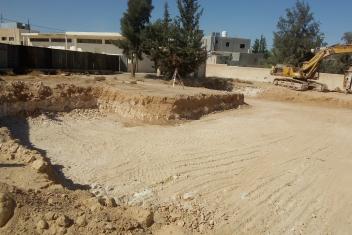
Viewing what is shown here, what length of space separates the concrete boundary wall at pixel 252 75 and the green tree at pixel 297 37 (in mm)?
4035

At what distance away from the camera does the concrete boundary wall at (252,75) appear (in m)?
25.6

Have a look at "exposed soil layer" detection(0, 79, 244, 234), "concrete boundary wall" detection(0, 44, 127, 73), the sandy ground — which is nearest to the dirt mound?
"exposed soil layer" detection(0, 79, 244, 234)

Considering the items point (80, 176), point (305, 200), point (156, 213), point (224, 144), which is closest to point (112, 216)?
point (156, 213)

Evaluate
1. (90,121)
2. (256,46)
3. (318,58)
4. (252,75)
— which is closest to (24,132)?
(90,121)

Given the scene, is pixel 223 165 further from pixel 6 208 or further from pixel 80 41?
pixel 80 41

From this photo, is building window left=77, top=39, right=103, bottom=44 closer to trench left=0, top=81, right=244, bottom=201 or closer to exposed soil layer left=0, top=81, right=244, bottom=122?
trench left=0, top=81, right=244, bottom=201

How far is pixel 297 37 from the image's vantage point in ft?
107

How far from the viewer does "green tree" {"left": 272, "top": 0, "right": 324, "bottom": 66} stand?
104 feet

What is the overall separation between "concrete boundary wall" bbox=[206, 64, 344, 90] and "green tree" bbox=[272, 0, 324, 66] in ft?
13.2

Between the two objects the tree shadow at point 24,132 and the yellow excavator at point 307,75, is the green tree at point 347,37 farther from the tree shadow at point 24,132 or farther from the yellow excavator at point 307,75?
the tree shadow at point 24,132

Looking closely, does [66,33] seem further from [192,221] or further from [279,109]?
[192,221]

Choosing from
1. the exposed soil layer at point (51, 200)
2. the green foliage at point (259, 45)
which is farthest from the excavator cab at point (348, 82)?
the green foliage at point (259, 45)

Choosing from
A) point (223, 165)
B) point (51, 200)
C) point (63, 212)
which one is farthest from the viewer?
point (223, 165)

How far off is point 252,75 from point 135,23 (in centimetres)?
1037
